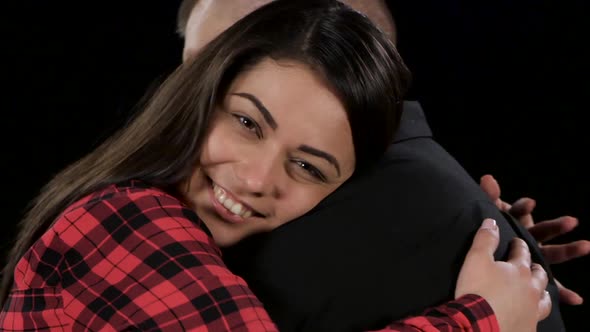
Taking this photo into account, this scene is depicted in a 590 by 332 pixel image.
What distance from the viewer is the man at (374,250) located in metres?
1.08

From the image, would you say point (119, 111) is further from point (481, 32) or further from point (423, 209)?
point (481, 32)

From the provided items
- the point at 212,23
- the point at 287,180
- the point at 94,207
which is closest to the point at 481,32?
the point at 212,23

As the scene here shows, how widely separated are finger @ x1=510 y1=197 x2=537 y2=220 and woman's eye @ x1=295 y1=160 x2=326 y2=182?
61 centimetres

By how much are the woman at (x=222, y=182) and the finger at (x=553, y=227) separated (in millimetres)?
439

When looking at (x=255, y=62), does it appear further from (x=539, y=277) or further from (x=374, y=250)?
(x=539, y=277)

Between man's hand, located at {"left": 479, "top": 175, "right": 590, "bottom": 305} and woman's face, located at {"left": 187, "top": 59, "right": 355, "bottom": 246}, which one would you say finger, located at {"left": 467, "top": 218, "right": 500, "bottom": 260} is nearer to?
woman's face, located at {"left": 187, "top": 59, "right": 355, "bottom": 246}

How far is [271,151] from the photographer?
1122 mm

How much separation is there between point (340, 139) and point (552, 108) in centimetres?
105

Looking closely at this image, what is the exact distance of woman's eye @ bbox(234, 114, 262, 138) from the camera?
3.69 feet

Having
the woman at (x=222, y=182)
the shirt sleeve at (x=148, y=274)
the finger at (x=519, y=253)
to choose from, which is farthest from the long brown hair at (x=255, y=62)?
the finger at (x=519, y=253)

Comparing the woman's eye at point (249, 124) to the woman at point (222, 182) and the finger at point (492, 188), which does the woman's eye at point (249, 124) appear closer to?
the woman at point (222, 182)

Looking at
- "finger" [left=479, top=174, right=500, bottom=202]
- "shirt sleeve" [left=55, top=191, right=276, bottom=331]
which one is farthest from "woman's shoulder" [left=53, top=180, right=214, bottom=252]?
"finger" [left=479, top=174, right=500, bottom=202]

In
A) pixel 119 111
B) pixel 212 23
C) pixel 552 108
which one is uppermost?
pixel 212 23

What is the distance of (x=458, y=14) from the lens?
6.54 ft
